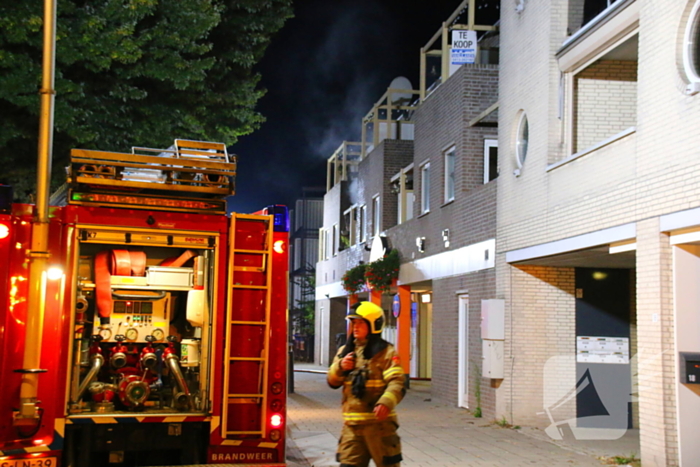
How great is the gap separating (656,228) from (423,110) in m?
11.2

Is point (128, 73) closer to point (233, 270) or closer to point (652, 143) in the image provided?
point (233, 270)

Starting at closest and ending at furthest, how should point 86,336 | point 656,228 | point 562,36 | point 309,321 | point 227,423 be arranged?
1. point 227,423
2. point 86,336
3. point 656,228
4. point 562,36
5. point 309,321

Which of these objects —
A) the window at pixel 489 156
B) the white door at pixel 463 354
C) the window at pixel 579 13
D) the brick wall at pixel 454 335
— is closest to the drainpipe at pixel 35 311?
the window at pixel 579 13

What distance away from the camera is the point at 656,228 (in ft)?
31.9

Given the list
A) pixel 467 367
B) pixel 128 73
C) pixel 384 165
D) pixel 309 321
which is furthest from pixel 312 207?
pixel 128 73

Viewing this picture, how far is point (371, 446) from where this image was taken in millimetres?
6398

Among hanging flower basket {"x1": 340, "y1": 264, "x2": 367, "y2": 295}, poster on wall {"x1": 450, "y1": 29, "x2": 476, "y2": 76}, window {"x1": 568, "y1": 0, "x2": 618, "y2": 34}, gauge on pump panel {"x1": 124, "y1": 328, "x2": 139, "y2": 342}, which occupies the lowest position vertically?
gauge on pump panel {"x1": 124, "y1": 328, "x2": 139, "y2": 342}

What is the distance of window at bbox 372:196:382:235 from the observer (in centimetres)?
2566

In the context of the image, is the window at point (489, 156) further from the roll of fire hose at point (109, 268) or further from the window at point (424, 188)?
the roll of fire hose at point (109, 268)

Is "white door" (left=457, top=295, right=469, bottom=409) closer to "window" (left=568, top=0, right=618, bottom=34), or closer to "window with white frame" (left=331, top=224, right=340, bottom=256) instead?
"window" (left=568, top=0, right=618, bottom=34)

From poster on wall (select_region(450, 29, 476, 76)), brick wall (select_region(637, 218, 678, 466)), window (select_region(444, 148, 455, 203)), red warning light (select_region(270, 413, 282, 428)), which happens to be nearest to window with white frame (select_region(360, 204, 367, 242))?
window (select_region(444, 148, 455, 203))

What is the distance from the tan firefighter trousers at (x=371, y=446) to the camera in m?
6.39

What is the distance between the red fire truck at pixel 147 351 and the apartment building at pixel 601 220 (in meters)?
4.42

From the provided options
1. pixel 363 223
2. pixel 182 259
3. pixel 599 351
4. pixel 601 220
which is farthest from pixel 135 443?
pixel 363 223
